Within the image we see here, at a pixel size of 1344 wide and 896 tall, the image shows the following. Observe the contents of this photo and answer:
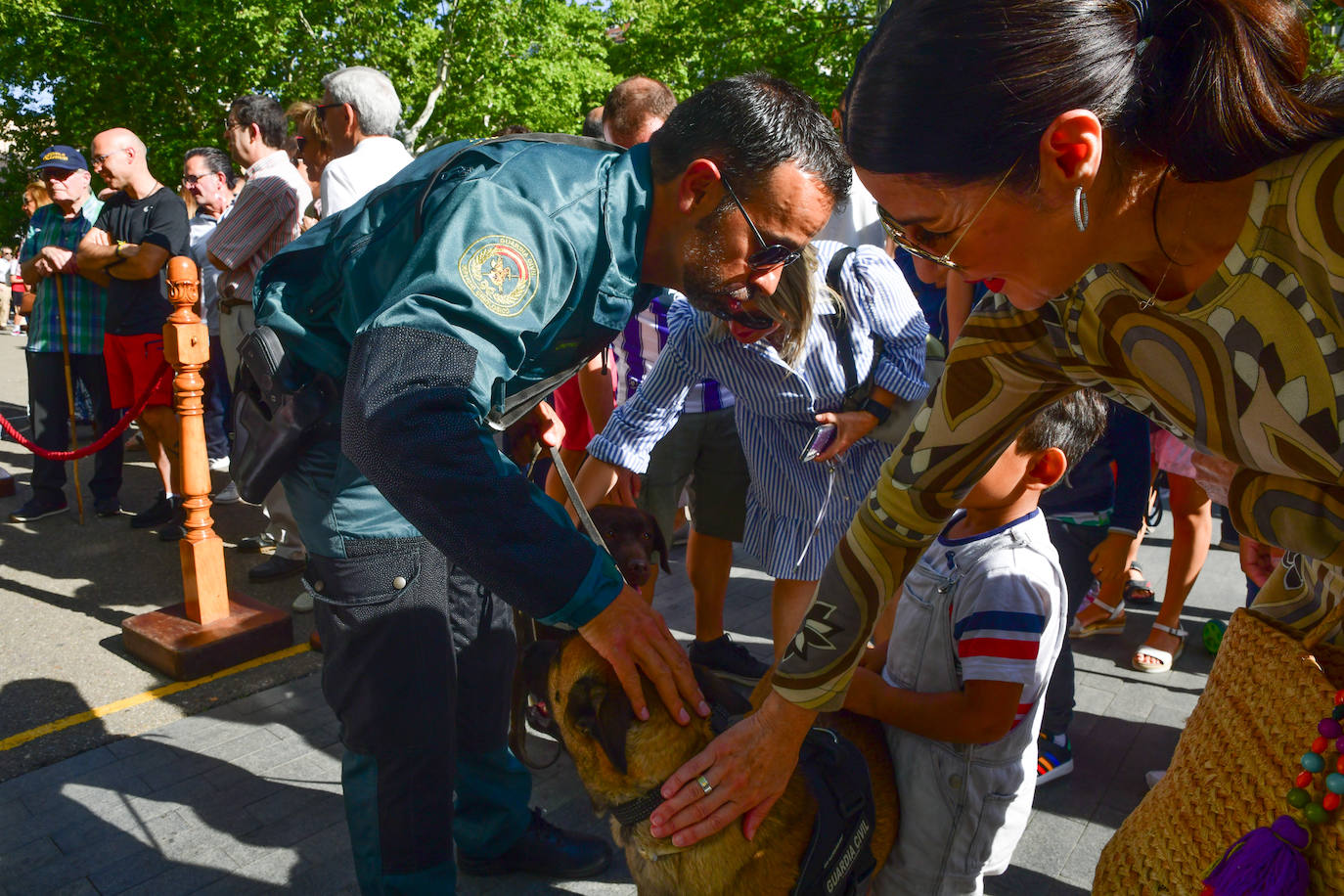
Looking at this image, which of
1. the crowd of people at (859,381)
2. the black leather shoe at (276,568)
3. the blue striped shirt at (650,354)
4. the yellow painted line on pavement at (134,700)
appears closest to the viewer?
the crowd of people at (859,381)

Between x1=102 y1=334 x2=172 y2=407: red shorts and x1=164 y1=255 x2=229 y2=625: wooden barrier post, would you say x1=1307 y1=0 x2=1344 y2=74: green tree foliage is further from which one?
x1=102 y1=334 x2=172 y2=407: red shorts

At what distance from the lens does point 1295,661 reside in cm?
117

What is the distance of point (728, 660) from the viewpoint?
4375mm

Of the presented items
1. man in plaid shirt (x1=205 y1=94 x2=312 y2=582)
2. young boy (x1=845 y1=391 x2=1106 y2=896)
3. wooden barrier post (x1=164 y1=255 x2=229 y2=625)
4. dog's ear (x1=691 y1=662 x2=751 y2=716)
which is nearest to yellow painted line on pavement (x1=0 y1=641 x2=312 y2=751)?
wooden barrier post (x1=164 y1=255 x2=229 y2=625)

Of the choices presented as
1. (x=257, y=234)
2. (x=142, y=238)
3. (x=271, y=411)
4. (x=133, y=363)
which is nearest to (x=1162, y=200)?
(x=271, y=411)

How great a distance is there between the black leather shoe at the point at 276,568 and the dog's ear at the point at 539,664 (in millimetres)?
3360

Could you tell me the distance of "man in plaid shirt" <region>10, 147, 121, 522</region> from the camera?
6.15m

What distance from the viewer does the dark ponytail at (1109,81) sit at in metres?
1.13

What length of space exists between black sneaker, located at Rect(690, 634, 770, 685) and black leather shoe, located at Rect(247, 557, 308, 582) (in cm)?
257

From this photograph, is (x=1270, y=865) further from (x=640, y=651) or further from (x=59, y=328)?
(x=59, y=328)

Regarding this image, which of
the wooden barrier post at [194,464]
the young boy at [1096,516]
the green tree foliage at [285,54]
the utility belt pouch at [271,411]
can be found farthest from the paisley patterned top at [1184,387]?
the green tree foliage at [285,54]

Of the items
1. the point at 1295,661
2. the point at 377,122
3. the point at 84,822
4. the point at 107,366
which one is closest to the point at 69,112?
the point at 107,366

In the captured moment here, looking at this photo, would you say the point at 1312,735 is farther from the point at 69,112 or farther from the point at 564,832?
the point at 69,112

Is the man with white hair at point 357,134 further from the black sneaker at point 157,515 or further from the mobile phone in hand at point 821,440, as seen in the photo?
the black sneaker at point 157,515
